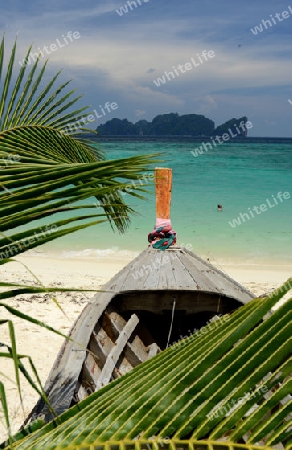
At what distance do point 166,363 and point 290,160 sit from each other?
170ft

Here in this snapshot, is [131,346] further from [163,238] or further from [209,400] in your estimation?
[209,400]

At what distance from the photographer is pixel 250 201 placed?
1021 inches

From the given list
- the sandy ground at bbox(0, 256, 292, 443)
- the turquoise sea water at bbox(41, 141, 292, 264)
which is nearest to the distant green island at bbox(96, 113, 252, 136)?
the turquoise sea water at bbox(41, 141, 292, 264)

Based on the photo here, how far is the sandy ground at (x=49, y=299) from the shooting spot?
20.6ft

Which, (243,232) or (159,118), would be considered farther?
(159,118)

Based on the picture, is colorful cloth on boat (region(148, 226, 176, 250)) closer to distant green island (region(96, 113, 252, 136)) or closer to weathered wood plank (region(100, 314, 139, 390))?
weathered wood plank (region(100, 314, 139, 390))

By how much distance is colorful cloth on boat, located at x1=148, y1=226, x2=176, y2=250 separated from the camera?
478 cm

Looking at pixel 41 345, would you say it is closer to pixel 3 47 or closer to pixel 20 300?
pixel 20 300

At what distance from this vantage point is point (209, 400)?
0.84 meters

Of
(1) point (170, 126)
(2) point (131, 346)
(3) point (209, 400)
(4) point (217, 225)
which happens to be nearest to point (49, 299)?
(2) point (131, 346)

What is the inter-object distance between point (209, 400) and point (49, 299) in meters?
8.90

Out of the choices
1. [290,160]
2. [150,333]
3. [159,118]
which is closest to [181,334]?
[150,333]

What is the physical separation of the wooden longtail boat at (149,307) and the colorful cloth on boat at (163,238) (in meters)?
0.05

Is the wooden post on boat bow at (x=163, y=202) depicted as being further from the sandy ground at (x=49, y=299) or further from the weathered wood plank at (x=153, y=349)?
the sandy ground at (x=49, y=299)
